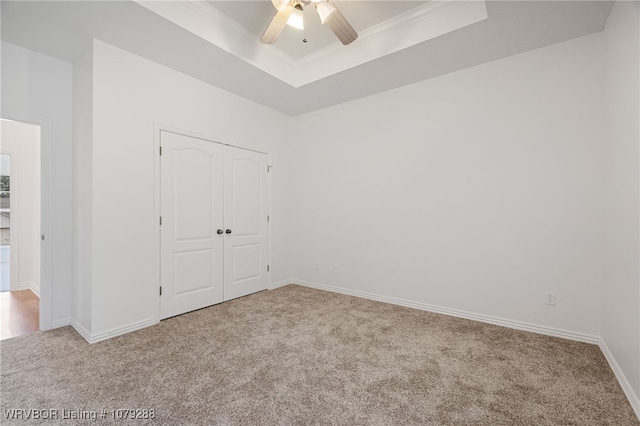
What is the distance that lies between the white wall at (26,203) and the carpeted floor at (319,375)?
2.12 m

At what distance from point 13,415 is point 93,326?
96 cm

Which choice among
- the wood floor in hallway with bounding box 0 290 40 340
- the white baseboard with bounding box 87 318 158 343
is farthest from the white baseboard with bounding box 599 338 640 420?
the wood floor in hallway with bounding box 0 290 40 340

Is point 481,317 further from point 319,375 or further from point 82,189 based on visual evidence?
point 82,189

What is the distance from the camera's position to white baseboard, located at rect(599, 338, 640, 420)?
1.66 metres

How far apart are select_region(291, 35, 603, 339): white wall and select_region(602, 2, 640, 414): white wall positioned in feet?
0.62

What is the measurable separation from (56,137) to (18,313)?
6.68 ft

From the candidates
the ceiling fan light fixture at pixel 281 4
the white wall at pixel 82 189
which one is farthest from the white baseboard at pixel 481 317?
the ceiling fan light fixture at pixel 281 4

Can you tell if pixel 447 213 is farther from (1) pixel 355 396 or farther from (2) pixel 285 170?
(2) pixel 285 170

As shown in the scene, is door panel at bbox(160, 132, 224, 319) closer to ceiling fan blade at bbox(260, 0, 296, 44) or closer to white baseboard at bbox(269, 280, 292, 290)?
white baseboard at bbox(269, 280, 292, 290)

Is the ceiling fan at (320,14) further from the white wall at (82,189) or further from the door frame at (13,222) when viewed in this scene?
the door frame at (13,222)

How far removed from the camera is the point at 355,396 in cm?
179

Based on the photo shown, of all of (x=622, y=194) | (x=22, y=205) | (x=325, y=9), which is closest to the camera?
(x=622, y=194)

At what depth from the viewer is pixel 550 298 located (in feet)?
8.82

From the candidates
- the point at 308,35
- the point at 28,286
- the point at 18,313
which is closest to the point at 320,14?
the point at 308,35
